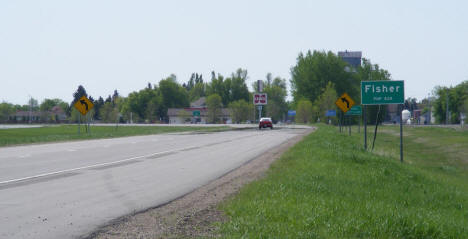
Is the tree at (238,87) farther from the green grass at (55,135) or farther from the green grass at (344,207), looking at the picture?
the green grass at (344,207)

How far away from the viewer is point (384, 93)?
21.0 meters

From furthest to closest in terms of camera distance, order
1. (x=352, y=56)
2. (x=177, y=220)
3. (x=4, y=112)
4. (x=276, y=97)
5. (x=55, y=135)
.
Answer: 1. (x=352, y=56)
2. (x=4, y=112)
3. (x=276, y=97)
4. (x=55, y=135)
5. (x=177, y=220)

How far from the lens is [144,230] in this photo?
6832 millimetres

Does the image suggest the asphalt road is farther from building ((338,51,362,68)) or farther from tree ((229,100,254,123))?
building ((338,51,362,68))

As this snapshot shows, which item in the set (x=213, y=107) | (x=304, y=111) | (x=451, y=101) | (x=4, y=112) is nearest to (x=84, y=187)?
(x=304, y=111)

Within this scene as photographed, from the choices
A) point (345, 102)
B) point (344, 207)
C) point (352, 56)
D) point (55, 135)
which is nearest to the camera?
point (344, 207)

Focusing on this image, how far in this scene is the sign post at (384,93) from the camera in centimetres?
2050

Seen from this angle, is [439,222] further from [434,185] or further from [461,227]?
[434,185]

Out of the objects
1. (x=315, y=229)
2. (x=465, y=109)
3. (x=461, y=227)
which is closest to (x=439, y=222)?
(x=461, y=227)

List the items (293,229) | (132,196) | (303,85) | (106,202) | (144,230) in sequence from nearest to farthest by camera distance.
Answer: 1. (293,229)
2. (144,230)
3. (106,202)
4. (132,196)
5. (303,85)

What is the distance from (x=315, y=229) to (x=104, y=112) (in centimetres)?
12870

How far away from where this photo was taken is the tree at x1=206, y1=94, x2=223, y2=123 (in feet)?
427

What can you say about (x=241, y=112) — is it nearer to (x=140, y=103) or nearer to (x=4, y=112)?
(x=140, y=103)

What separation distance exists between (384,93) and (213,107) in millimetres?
111099
